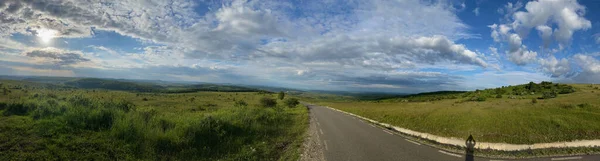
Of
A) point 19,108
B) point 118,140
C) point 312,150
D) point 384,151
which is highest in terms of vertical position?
point 19,108

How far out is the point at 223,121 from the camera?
58.9 ft

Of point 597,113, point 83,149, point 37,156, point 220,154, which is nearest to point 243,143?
point 220,154

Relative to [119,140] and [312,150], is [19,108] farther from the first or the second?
[312,150]

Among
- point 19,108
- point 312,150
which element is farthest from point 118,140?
point 19,108

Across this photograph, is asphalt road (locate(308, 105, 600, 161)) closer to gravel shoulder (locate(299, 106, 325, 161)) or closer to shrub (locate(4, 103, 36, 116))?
gravel shoulder (locate(299, 106, 325, 161))

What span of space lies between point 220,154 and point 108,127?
7.31 metres

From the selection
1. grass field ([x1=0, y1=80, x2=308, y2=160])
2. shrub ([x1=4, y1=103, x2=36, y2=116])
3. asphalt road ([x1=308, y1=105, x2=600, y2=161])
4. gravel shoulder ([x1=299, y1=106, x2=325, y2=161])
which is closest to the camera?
grass field ([x1=0, y1=80, x2=308, y2=160])

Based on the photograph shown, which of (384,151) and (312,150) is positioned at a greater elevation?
(384,151)

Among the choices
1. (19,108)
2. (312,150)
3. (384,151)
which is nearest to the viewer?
(384,151)

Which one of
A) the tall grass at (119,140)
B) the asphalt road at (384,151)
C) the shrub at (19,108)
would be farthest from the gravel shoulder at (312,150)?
the shrub at (19,108)

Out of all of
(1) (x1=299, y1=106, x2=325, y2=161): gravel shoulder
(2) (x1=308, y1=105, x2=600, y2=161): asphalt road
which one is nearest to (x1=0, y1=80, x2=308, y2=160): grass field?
(1) (x1=299, y1=106, x2=325, y2=161): gravel shoulder

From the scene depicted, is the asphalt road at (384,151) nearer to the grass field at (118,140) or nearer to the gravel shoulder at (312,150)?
the gravel shoulder at (312,150)

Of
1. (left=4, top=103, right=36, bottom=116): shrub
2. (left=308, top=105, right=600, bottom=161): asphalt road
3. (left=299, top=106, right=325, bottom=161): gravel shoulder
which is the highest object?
(left=4, top=103, right=36, bottom=116): shrub

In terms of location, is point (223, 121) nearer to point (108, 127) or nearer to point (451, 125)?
point (108, 127)
